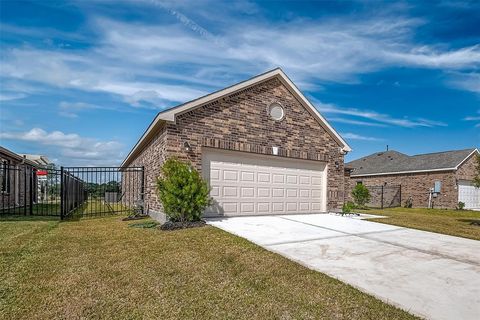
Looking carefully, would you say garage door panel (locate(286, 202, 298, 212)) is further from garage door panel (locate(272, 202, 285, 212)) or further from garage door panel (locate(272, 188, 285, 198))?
garage door panel (locate(272, 188, 285, 198))

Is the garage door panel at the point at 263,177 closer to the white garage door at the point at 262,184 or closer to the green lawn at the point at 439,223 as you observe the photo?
the white garage door at the point at 262,184

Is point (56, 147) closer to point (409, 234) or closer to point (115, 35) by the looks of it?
point (115, 35)

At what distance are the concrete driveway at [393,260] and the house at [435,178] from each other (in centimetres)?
1342

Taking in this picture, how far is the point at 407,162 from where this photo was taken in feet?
85.3

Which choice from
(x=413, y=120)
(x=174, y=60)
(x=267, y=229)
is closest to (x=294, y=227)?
(x=267, y=229)

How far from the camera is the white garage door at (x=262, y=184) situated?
9.96m

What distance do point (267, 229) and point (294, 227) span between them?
0.95 meters

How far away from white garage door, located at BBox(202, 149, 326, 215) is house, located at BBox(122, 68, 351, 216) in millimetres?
36

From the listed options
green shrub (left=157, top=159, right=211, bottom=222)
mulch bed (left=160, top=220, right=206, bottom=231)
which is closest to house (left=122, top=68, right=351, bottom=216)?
green shrub (left=157, top=159, right=211, bottom=222)

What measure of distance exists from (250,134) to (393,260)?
266 inches

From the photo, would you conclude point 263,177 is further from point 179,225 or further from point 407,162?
point 407,162

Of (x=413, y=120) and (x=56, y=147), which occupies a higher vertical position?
(x=413, y=120)

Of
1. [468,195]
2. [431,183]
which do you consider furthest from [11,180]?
[468,195]

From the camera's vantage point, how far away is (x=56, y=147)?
37219 millimetres
